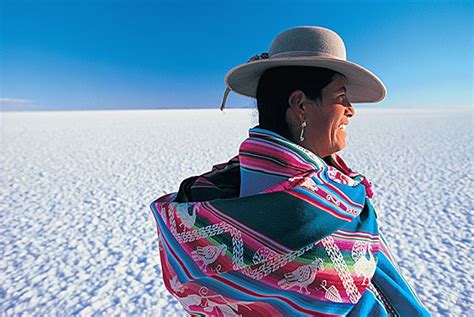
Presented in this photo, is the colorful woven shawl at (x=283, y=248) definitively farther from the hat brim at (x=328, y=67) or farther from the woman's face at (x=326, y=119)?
the hat brim at (x=328, y=67)

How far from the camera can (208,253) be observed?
0.90 m

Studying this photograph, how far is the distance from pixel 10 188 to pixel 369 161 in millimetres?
7325

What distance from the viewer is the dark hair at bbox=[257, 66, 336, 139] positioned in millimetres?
944

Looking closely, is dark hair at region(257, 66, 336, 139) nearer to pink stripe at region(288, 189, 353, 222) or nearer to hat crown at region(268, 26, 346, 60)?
hat crown at region(268, 26, 346, 60)

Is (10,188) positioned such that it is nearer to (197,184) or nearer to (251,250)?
(197,184)

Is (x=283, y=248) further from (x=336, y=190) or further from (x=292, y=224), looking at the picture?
(x=336, y=190)

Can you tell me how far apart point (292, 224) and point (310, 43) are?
0.53 m

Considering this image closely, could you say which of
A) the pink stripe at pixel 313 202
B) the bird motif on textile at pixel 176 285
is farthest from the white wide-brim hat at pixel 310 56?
the bird motif on textile at pixel 176 285

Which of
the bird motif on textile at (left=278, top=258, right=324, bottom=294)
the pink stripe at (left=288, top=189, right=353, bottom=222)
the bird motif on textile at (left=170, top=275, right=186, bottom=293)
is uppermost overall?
the pink stripe at (left=288, top=189, right=353, bottom=222)

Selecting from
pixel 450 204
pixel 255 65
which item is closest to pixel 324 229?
pixel 255 65

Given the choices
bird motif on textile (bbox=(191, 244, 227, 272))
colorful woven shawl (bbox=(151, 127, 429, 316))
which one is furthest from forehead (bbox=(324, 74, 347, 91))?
bird motif on textile (bbox=(191, 244, 227, 272))

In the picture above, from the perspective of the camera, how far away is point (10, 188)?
535 centimetres

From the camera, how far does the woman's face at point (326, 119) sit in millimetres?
954

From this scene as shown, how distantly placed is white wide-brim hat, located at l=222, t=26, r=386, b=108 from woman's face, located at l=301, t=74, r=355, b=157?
6 centimetres
